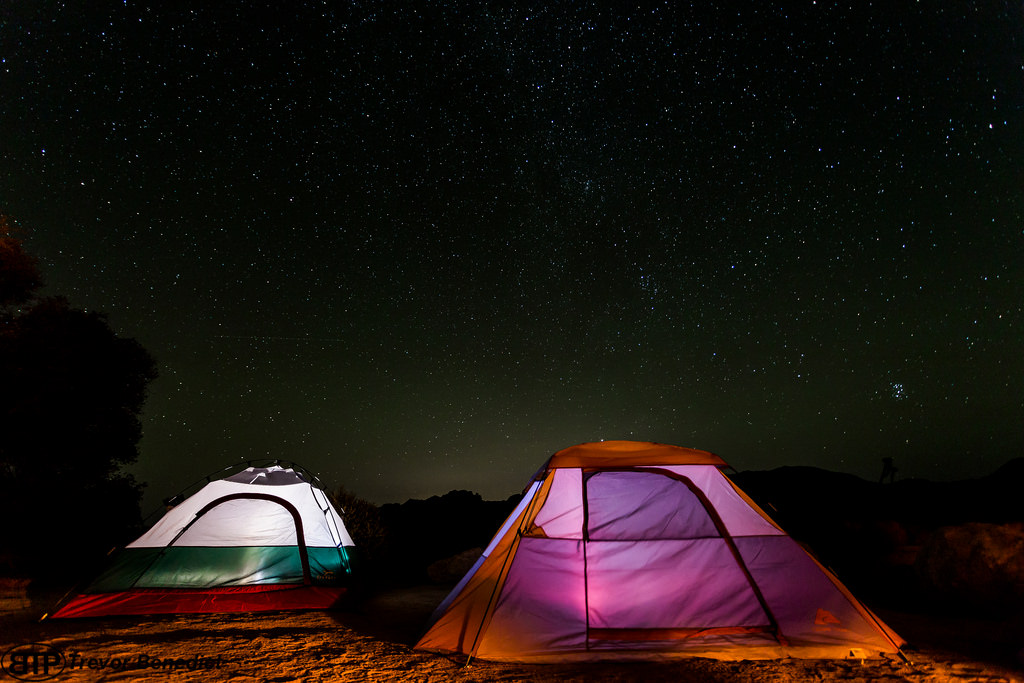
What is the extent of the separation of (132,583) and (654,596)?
6619 millimetres

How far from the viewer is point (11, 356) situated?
41.3ft

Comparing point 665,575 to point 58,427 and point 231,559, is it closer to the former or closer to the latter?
point 231,559

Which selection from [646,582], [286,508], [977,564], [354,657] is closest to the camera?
[354,657]

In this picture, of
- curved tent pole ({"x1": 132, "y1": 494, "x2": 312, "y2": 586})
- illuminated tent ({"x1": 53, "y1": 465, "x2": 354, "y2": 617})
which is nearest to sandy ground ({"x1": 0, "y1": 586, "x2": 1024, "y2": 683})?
illuminated tent ({"x1": 53, "y1": 465, "x2": 354, "y2": 617})

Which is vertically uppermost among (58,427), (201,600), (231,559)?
(58,427)

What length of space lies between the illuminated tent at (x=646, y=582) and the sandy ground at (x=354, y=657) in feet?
0.77

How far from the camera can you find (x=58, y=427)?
13.5m

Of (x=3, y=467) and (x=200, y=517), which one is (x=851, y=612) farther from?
(x=3, y=467)

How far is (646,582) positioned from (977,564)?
5.47 m

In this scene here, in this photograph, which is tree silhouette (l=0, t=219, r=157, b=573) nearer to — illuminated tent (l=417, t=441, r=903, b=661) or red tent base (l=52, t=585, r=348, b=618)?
red tent base (l=52, t=585, r=348, b=618)

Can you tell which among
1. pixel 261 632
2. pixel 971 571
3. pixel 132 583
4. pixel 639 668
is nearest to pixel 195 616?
pixel 132 583

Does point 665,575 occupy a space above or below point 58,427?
below

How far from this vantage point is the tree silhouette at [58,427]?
1252cm

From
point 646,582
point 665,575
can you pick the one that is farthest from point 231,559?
point 665,575
